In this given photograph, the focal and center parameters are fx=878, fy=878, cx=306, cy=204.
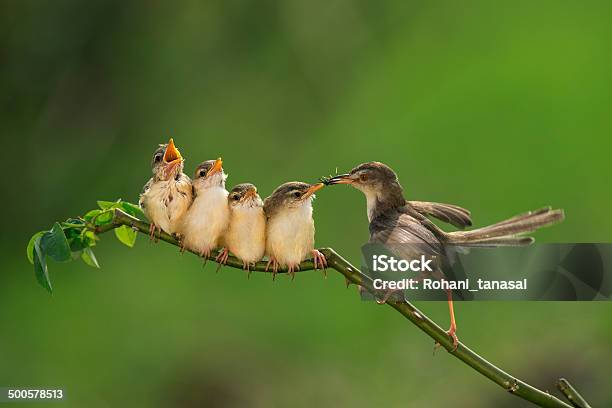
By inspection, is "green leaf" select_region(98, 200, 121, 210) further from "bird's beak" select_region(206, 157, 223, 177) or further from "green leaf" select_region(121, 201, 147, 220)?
"bird's beak" select_region(206, 157, 223, 177)

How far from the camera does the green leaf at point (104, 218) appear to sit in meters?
1.31

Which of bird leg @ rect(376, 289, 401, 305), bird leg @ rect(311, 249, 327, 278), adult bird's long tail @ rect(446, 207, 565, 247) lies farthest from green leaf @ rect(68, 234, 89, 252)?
adult bird's long tail @ rect(446, 207, 565, 247)

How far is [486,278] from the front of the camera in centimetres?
142

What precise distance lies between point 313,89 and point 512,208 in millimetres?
1657

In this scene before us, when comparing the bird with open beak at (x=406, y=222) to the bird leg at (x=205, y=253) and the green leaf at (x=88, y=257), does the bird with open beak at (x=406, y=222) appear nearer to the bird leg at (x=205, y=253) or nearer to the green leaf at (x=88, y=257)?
the bird leg at (x=205, y=253)

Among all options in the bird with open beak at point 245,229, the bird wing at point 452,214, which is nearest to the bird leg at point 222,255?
the bird with open beak at point 245,229

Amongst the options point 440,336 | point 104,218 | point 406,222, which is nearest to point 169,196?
point 104,218

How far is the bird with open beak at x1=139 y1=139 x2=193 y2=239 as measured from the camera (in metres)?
1.46

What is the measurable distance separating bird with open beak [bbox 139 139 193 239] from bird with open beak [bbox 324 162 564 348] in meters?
0.29

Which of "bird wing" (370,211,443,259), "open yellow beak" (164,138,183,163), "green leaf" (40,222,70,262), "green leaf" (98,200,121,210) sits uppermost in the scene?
"open yellow beak" (164,138,183,163)

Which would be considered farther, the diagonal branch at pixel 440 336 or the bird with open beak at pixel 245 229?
the bird with open beak at pixel 245 229

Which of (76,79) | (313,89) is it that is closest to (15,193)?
(76,79)

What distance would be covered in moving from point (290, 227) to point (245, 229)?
7 cm

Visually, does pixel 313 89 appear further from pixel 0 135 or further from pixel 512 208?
pixel 0 135
